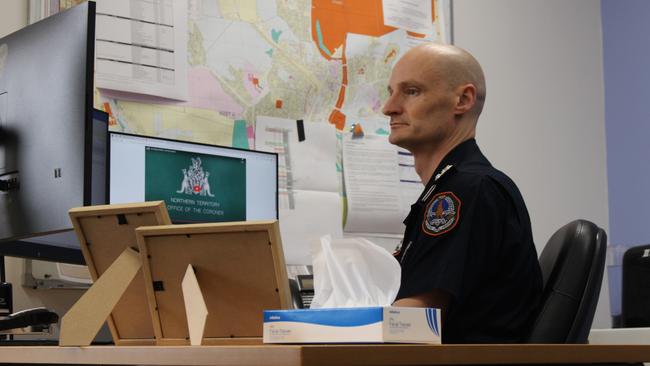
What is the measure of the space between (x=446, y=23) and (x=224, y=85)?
0.93 metres

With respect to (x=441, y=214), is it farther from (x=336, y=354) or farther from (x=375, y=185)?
(x=375, y=185)

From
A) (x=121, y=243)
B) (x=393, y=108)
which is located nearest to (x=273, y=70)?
(x=393, y=108)

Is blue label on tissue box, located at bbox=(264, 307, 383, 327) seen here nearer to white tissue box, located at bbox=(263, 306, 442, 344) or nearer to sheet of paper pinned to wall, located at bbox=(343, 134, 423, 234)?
white tissue box, located at bbox=(263, 306, 442, 344)

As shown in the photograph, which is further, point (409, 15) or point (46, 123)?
point (409, 15)

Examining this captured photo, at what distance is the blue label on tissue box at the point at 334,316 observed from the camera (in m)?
0.93

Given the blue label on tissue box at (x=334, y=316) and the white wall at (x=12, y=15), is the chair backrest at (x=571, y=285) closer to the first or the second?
the blue label on tissue box at (x=334, y=316)

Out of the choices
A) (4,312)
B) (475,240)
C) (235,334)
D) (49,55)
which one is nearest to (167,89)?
(49,55)

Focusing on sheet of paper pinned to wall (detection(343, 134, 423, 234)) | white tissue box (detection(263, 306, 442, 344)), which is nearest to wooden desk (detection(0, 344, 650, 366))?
white tissue box (detection(263, 306, 442, 344))

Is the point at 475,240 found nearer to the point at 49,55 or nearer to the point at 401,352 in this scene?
the point at 401,352

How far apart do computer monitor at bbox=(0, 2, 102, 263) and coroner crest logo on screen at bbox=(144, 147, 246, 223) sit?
1.77 feet

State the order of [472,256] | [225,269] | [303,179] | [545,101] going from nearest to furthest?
[225,269], [472,256], [303,179], [545,101]

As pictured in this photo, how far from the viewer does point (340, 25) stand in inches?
119

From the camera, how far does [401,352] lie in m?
0.90

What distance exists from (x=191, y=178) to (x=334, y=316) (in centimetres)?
133
